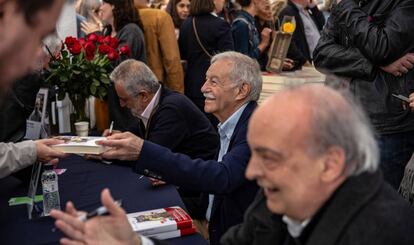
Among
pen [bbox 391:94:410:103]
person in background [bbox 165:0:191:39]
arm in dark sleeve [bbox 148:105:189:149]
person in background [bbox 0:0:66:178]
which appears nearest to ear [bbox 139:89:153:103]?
arm in dark sleeve [bbox 148:105:189:149]

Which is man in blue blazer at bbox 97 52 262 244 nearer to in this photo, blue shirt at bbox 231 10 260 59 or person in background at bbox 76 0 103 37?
blue shirt at bbox 231 10 260 59

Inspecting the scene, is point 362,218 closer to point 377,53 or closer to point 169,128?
point 377,53

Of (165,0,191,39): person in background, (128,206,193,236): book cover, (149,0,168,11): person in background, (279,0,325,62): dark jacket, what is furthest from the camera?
(149,0,168,11): person in background

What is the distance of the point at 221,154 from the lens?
236 centimetres

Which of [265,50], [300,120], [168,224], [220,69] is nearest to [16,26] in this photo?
[300,120]

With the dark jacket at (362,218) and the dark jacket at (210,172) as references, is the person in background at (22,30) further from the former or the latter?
the dark jacket at (210,172)

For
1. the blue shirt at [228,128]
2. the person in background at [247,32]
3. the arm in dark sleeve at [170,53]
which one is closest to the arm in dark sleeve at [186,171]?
the blue shirt at [228,128]

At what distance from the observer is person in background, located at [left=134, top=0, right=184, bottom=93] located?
4539 mm

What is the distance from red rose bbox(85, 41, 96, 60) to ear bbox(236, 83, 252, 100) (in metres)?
1.29

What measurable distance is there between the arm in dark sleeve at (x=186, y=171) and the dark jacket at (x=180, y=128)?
2.32 feet

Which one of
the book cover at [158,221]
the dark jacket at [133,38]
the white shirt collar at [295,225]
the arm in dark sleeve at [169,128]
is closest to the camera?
the white shirt collar at [295,225]

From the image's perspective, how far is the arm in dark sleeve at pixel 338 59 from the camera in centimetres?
251

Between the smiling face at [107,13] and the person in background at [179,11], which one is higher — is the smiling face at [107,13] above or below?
above

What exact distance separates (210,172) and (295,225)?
77 cm
